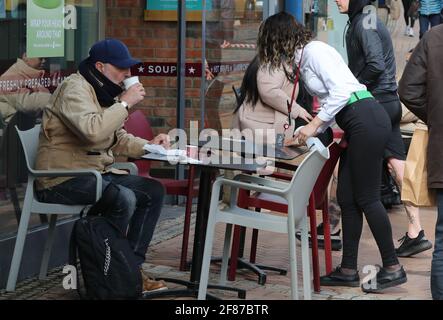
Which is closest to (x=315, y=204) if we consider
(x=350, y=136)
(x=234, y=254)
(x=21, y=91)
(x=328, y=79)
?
(x=350, y=136)

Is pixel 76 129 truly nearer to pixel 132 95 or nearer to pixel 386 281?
pixel 132 95

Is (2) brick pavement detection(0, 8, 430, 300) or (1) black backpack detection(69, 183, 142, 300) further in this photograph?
(2) brick pavement detection(0, 8, 430, 300)

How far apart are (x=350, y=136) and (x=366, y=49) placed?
0.97 m

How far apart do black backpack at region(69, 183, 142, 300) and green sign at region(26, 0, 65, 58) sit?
153 cm

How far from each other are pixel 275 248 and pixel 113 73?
7.66 ft

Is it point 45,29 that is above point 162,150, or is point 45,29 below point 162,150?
above

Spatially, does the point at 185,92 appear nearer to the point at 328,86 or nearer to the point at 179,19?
the point at 179,19

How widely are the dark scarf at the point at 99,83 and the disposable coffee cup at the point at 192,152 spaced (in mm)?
529

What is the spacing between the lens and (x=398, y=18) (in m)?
17.3

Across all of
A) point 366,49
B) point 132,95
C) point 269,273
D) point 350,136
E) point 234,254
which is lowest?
point 269,273

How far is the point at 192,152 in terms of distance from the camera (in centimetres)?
595

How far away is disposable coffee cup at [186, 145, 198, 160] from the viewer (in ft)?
19.0

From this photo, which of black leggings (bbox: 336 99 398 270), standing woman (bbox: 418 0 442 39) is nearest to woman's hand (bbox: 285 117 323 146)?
black leggings (bbox: 336 99 398 270)

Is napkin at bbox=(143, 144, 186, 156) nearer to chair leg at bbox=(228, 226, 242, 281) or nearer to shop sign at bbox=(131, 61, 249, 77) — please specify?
chair leg at bbox=(228, 226, 242, 281)
